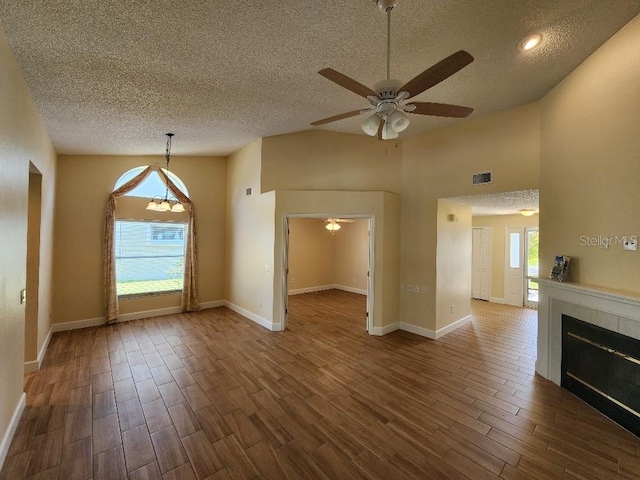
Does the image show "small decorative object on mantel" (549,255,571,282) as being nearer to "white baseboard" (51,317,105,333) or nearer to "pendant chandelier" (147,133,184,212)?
"pendant chandelier" (147,133,184,212)

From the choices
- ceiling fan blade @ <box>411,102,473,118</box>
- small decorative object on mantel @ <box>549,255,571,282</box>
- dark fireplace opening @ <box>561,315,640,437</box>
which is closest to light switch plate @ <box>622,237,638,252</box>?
small decorative object on mantel @ <box>549,255,571,282</box>

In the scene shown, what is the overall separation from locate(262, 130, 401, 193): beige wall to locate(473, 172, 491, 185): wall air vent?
55.6 inches

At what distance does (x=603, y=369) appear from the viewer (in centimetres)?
271

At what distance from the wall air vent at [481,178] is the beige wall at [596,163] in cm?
67

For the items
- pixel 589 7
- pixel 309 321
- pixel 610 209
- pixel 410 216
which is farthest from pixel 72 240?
pixel 610 209

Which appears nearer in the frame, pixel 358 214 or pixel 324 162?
pixel 358 214

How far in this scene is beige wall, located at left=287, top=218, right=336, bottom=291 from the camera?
27.7 ft

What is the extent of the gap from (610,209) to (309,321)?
185 inches

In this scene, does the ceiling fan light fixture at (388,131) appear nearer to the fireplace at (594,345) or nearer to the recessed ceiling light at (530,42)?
the recessed ceiling light at (530,42)

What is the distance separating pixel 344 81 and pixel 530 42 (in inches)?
78.4

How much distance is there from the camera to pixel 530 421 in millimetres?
2557

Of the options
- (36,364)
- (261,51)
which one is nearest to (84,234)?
(36,364)

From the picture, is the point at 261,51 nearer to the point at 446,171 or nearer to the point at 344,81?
the point at 344,81

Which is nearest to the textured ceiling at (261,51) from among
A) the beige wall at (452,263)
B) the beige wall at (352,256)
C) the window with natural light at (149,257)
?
the beige wall at (452,263)
